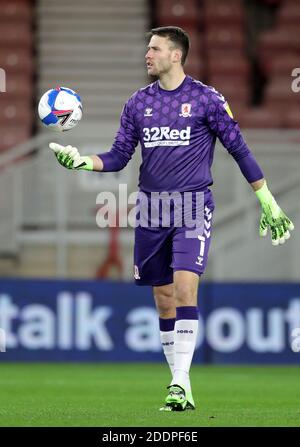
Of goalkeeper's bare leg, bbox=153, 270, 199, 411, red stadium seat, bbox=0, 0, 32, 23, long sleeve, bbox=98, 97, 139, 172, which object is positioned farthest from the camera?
red stadium seat, bbox=0, 0, 32, 23

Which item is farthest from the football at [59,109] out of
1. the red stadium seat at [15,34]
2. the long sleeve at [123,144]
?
the red stadium seat at [15,34]

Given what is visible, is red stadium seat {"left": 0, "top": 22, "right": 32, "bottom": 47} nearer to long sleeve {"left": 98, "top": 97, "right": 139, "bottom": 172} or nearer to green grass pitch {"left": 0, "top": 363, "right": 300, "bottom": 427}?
green grass pitch {"left": 0, "top": 363, "right": 300, "bottom": 427}

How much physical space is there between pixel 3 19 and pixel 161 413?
12.2 m

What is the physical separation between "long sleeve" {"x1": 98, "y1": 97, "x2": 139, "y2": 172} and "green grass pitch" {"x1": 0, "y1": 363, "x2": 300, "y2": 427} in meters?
1.65

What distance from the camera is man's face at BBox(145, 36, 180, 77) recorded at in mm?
8656

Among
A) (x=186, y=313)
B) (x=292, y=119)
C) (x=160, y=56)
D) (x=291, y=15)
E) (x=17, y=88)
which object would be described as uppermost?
(x=291, y=15)

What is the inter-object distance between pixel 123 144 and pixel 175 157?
0.46 m

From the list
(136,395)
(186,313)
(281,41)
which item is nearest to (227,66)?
(281,41)

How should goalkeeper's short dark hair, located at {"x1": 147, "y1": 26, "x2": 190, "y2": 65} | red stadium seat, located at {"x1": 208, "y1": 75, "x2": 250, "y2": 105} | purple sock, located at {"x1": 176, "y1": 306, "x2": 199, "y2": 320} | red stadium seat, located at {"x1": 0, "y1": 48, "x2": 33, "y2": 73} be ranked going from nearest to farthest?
purple sock, located at {"x1": 176, "y1": 306, "x2": 199, "y2": 320}, goalkeeper's short dark hair, located at {"x1": 147, "y1": 26, "x2": 190, "y2": 65}, red stadium seat, located at {"x1": 208, "y1": 75, "x2": 250, "y2": 105}, red stadium seat, located at {"x1": 0, "y1": 48, "x2": 33, "y2": 73}

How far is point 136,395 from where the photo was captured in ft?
33.5

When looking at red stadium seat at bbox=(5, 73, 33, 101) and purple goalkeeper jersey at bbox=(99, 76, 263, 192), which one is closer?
purple goalkeeper jersey at bbox=(99, 76, 263, 192)

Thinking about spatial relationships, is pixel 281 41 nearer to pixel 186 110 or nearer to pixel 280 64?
pixel 280 64

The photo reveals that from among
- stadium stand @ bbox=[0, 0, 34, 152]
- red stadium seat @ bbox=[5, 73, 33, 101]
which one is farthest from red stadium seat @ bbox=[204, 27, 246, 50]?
red stadium seat @ bbox=[5, 73, 33, 101]
